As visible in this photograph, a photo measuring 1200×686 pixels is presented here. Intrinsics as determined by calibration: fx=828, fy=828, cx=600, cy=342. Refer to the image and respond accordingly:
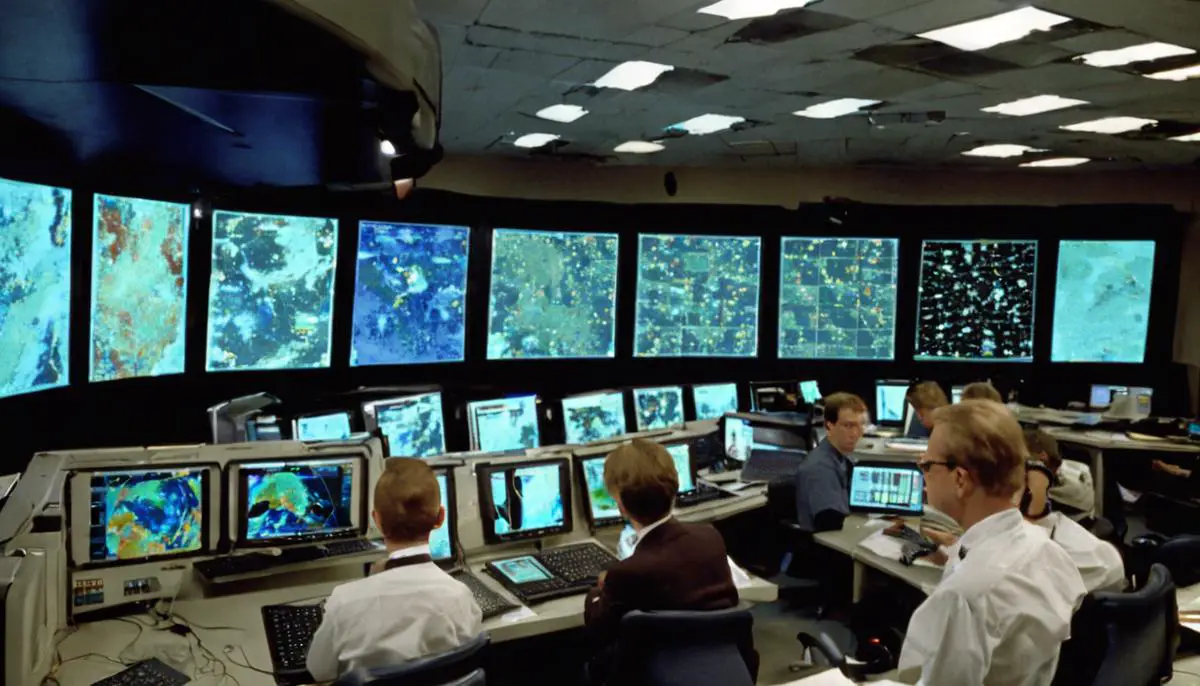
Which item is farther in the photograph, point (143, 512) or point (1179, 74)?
point (1179, 74)

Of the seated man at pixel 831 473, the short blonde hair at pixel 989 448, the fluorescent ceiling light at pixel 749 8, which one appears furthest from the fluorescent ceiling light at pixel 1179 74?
the short blonde hair at pixel 989 448

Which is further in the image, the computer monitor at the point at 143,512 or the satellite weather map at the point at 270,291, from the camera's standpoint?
the satellite weather map at the point at 270,291

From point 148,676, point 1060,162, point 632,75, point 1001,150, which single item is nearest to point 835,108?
point 632,75

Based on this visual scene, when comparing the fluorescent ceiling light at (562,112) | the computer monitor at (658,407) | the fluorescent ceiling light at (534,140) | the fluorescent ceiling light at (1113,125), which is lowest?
the computer monitor at (658,407)

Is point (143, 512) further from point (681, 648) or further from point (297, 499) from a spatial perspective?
point (681, 648)

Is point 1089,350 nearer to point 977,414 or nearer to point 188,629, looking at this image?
point 977,414

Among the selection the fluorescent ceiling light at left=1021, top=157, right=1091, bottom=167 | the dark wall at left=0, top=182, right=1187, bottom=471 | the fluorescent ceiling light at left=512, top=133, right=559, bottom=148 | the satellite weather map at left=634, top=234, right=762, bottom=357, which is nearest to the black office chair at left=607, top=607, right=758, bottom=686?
the dark wall at left=0, top=182, right=1187, bottom=471

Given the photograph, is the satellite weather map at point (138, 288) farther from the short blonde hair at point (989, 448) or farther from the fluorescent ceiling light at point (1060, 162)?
the fluorescent ceiling light at point (1060, 162)

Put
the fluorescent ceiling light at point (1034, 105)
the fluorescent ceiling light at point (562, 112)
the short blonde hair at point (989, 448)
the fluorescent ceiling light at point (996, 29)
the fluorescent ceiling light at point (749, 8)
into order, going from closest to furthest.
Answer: the short blonde hair at point (989, 448) < the fluorescent ceiling light at point (749, 8) < the fluorescent ceiling light at point (996, 29) < the fluorescent ceiling light at point (1034, 105) < the fluorescent ceiling light at point (562, 112)
